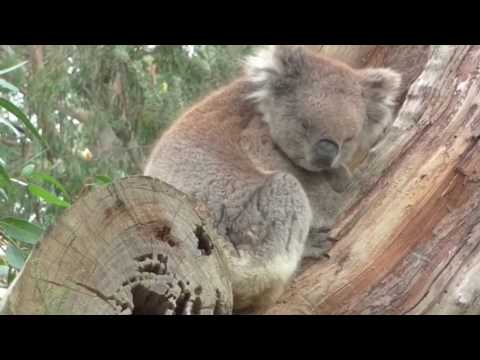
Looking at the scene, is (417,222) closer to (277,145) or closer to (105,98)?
(277,145)

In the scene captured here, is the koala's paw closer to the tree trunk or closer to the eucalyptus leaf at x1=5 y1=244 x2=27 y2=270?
the tree trunk

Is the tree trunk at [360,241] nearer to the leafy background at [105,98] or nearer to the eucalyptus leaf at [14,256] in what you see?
the eucalyptus leaf at [14,256]

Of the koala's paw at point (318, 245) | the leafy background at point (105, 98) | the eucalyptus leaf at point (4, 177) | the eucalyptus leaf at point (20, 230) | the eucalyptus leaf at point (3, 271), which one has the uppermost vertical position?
the leafy background at point (105, 98)

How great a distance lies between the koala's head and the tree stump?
175 cm

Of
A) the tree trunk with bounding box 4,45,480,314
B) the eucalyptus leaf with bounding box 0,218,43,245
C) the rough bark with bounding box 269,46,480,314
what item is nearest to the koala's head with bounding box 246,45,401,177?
the tree trunk with bounding box 4,45,480,314

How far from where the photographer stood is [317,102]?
4172 millimetres

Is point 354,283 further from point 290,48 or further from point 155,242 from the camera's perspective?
point 290,48

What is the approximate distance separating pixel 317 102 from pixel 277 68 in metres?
0.32

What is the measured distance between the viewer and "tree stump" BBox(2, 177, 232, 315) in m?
2.13

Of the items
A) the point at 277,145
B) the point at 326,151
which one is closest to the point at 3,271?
the point at 277,145

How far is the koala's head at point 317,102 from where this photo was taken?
13.6 feet

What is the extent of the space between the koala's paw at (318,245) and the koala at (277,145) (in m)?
0.05

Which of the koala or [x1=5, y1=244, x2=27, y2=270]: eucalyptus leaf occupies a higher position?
the koala

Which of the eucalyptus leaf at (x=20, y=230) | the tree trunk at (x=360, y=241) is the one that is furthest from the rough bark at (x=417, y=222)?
the eucalyptus leaf at (x=20, y=230)
